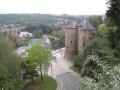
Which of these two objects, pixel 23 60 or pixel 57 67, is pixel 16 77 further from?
pixel 57 67

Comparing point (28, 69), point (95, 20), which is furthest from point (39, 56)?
point (95, 20)

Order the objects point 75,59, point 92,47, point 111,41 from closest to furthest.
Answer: point 111,41 → point 92,47 → point 75,59

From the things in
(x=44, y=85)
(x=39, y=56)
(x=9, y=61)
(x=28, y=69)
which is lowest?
(x=44, y=85)

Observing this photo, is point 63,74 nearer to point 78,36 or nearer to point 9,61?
point 78,36

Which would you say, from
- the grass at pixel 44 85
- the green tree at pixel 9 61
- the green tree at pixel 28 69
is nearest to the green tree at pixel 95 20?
the grass at pixel 44 85

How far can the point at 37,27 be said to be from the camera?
112 m

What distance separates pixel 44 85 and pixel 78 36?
14.4 metres

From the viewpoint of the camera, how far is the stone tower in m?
40.9

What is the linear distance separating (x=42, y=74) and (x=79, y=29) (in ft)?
34.6

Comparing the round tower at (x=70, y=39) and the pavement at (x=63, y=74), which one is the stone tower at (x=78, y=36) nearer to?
the round tower at (x=70, y=39)

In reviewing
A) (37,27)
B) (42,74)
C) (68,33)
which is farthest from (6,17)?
(42,74)

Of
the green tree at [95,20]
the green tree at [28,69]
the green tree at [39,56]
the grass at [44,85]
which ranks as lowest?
the grass at [44,85]

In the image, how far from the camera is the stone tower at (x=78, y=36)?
40938 mm

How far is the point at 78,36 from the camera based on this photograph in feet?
141
